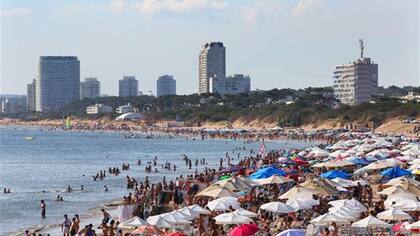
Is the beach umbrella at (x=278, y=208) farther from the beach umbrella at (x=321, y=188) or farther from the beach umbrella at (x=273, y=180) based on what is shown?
the beach umbrella at (x=273, y=180)

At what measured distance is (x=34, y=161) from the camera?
265 ft

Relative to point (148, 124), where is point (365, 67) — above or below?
above

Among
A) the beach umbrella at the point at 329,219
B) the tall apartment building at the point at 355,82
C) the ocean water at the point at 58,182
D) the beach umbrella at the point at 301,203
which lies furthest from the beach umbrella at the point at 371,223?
the tall apartment building at the point at 355,82

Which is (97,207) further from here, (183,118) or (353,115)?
(183,118)

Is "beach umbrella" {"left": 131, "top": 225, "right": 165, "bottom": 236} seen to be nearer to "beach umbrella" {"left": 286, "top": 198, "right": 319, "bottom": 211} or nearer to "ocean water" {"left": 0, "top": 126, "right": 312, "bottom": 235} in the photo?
"beach umbrella" {"left": 286, "top": 198, "right": 319, "bottom": 211}

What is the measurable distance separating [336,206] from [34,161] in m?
60.6

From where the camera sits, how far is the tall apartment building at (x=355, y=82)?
182 meters

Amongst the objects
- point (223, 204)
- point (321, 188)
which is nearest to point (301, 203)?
point (321, 188)

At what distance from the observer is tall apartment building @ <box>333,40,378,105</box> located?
182250mm

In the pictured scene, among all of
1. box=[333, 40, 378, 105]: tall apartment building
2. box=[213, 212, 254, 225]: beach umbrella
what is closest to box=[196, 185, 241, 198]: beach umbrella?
box=[213, 212, 254, 225]: beach umbrella

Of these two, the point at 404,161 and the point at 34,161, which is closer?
the point at 404,161

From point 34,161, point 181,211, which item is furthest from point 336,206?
point 34,161

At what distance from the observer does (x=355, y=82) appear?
183m

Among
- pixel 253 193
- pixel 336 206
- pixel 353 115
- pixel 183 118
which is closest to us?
pixel 336 206
